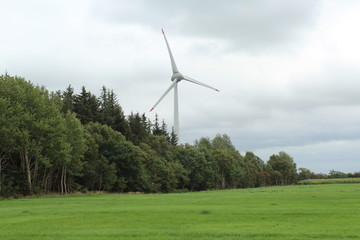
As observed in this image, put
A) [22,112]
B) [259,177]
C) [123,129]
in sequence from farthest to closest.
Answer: [259,177] < [123,129] < [22,112]

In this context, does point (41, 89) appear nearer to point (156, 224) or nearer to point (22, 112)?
point (22, 112)

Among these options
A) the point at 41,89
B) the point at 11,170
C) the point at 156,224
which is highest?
the point at 41,89

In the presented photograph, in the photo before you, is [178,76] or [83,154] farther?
[178,76]

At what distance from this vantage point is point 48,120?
61.9 metres

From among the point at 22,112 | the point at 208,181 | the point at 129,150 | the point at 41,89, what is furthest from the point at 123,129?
the point at 22,112

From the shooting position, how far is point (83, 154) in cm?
A: 8112

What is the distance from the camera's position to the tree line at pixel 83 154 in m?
60.2

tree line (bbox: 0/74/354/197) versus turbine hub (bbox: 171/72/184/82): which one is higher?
turbine hub (bbox: 171/72/184/82)

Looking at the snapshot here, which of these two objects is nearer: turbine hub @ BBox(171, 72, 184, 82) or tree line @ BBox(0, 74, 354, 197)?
tree line @ BBox(0, 74, 354, 197)

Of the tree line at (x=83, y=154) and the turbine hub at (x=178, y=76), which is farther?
the turbine hub at (x=178, y=76)

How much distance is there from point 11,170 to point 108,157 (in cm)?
2825

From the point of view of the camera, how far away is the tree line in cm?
6019

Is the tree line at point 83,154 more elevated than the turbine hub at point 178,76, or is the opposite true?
the turbine hub at point 178,76

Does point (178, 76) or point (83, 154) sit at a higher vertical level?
point (178, 76)
